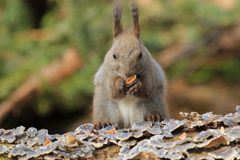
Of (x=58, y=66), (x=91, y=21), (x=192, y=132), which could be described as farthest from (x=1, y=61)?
(x=192, y=132)

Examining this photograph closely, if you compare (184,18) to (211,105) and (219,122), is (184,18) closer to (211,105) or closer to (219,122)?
(211,105)

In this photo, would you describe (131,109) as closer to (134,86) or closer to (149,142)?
(134,86)

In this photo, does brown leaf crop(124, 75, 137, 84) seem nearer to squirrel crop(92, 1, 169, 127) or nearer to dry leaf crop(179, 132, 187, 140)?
squirrel crop(92, 1, 169, 127)

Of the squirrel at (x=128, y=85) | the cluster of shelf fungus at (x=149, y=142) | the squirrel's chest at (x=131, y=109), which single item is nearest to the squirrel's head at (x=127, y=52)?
the squirrel at (x=128, y=85)

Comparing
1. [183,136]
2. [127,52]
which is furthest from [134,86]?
[183,136]

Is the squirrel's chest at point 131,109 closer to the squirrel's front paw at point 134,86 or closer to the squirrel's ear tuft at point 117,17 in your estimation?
the squirrel's front paw at point 134,86

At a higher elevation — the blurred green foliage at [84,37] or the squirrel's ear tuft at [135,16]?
the blurred green foliage at [84,37]
